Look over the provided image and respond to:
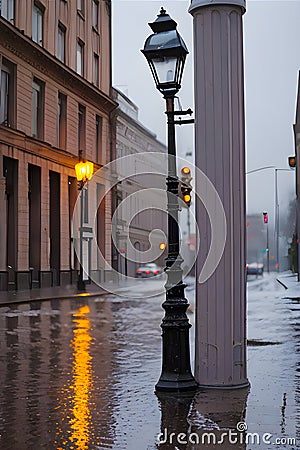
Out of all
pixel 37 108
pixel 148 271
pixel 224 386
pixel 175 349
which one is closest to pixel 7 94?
pixel 37 108

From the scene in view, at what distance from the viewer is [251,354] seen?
10.7 meters

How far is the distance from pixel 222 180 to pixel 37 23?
29.0m

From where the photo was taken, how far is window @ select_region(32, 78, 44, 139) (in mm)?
34806

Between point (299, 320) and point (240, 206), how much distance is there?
374 inches

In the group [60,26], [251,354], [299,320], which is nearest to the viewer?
[251,354]

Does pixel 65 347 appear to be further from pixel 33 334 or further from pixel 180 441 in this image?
pixel 180 441

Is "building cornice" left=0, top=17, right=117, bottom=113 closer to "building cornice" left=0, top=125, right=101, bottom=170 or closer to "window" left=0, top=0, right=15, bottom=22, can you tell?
"window" left=0, top=0, right=15, bottom=22

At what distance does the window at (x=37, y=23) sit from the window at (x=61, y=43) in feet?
3.96

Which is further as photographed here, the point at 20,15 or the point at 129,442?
the point at 20,15

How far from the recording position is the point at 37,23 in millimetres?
34344

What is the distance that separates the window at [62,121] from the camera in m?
36.2

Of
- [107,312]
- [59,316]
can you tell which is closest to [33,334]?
[59,316]

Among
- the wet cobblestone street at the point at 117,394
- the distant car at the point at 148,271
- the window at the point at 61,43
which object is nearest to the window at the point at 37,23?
the window at the point at 61,43

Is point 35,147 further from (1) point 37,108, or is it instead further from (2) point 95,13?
(2) point 95,13
